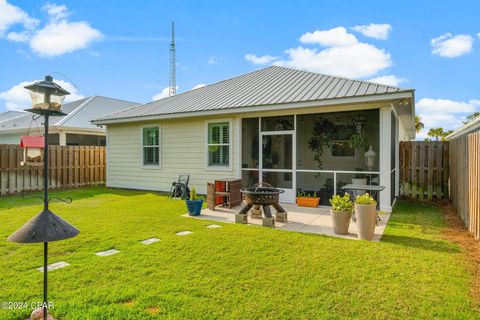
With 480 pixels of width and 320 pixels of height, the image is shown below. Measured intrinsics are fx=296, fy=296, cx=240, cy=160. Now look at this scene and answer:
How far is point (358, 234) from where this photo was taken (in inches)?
193

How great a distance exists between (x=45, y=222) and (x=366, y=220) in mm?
4357

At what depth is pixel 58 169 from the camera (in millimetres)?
11930

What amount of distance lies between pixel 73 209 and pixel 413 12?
1074 cm

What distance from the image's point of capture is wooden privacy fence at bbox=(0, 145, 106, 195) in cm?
1040

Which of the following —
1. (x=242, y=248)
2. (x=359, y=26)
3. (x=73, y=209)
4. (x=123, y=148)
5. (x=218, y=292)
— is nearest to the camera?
(x=218, y=292)

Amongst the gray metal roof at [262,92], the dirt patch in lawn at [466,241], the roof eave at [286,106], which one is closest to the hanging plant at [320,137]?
the gray metal roof at [262,92]

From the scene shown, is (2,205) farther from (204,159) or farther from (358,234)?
(358,234)

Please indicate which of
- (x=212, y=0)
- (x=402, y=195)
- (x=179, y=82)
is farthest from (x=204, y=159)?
(x=179, y=82)

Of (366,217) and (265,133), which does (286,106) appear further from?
(366,217)

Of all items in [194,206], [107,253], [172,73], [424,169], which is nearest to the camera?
[107,253]

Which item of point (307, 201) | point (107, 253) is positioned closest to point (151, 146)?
point (307, 201)

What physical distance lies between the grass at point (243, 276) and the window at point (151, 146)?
18.8ft

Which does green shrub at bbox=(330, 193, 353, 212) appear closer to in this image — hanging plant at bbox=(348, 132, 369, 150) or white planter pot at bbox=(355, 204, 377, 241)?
white planter pot at bbox=(355, 204, 377, 241)

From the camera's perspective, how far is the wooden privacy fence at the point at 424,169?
9.31m
